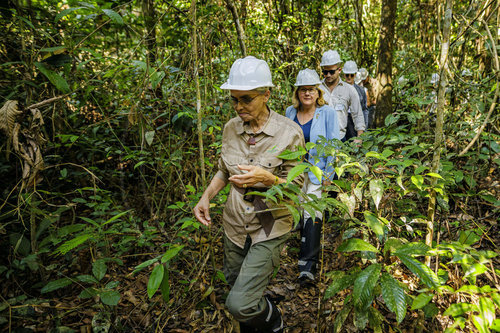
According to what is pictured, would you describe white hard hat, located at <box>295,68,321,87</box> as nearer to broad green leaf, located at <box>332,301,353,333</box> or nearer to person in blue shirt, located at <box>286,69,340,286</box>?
person in blue shirt, located at <box>286,69,340,286</box>

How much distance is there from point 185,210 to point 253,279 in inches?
45.6

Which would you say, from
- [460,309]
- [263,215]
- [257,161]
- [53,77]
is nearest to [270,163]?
[257,161]

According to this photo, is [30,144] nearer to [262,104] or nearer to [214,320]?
[262,104]

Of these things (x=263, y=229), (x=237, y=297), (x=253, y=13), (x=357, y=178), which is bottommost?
(x=237, y=297)

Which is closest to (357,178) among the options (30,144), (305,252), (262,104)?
(262,104)

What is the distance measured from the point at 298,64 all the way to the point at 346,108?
2.26 metres

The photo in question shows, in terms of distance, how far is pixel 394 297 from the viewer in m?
1.50

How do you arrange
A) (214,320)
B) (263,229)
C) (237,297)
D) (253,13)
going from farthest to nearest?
(253,13) < (214,320) < (263,229) < (237,297)

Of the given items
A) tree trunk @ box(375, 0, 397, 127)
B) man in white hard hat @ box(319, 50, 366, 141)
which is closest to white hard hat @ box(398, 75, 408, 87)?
tree trunk @ box(375, 0, 397, 127)

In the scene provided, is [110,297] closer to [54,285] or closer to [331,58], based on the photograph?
[54,285]

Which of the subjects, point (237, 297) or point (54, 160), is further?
point (54, 160)

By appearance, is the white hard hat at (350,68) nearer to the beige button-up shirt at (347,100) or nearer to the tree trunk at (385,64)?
the tree trunk at (385,64)

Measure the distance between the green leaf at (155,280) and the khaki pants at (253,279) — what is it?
0.60m

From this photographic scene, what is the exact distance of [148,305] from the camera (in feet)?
9.18
